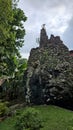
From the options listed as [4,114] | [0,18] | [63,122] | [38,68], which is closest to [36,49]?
[38,68]

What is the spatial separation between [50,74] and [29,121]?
699 centimetres

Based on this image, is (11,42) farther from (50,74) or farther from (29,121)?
(29,121)

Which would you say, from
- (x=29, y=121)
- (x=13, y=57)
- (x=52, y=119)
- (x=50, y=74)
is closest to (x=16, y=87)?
(x=13, y=57)

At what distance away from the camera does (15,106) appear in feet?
84.0

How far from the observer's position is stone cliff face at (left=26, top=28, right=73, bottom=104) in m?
24.5

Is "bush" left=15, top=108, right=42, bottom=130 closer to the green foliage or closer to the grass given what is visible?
the grass

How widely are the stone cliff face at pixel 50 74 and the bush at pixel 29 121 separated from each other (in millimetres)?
5623

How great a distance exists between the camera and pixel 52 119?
20.3 metres

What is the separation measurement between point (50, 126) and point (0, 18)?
9.87 m

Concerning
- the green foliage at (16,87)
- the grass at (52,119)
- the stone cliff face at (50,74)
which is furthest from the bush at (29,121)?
the green foliage at (16,87)

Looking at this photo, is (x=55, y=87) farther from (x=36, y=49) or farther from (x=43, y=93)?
(x=36, y=49)

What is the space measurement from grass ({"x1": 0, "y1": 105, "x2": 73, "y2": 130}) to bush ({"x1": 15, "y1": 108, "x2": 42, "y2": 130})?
454 millimetres

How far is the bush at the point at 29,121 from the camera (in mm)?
18531

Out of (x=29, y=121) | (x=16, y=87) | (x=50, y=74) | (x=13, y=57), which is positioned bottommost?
(x=29, y=121)
